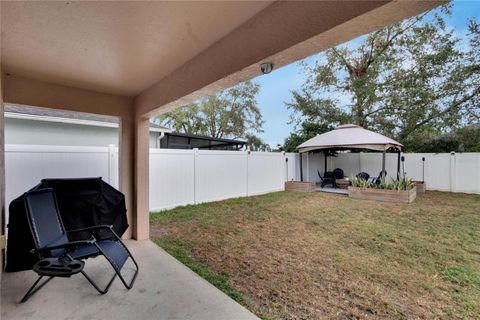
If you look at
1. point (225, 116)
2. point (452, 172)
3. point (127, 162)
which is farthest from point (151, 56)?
point (225, 116)

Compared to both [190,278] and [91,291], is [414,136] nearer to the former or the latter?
[190,278]

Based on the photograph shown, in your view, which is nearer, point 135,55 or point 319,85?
point 135,55

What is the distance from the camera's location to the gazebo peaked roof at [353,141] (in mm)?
9031

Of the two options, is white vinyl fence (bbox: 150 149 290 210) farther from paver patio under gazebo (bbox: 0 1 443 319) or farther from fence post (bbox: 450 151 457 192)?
fence post (bbox: 450 151 457 192)

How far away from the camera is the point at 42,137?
23.3 feet

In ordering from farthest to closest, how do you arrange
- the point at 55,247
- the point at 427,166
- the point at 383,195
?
the point at 427,166 < the point at 383,195 < the point at 55,247

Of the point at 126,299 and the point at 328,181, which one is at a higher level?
the point at 328,181

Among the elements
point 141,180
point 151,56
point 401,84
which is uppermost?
point 401,84

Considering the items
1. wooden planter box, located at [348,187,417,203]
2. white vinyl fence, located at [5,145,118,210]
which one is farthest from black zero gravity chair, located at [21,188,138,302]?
wooden planter box, located at [348,187,417,203]

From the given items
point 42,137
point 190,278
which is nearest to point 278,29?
point 190,278

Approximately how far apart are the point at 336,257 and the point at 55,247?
3510 mm

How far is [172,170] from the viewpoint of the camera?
22.1ft

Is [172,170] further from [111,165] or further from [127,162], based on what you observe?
[127,162]

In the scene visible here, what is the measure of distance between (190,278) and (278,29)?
2.77 m
